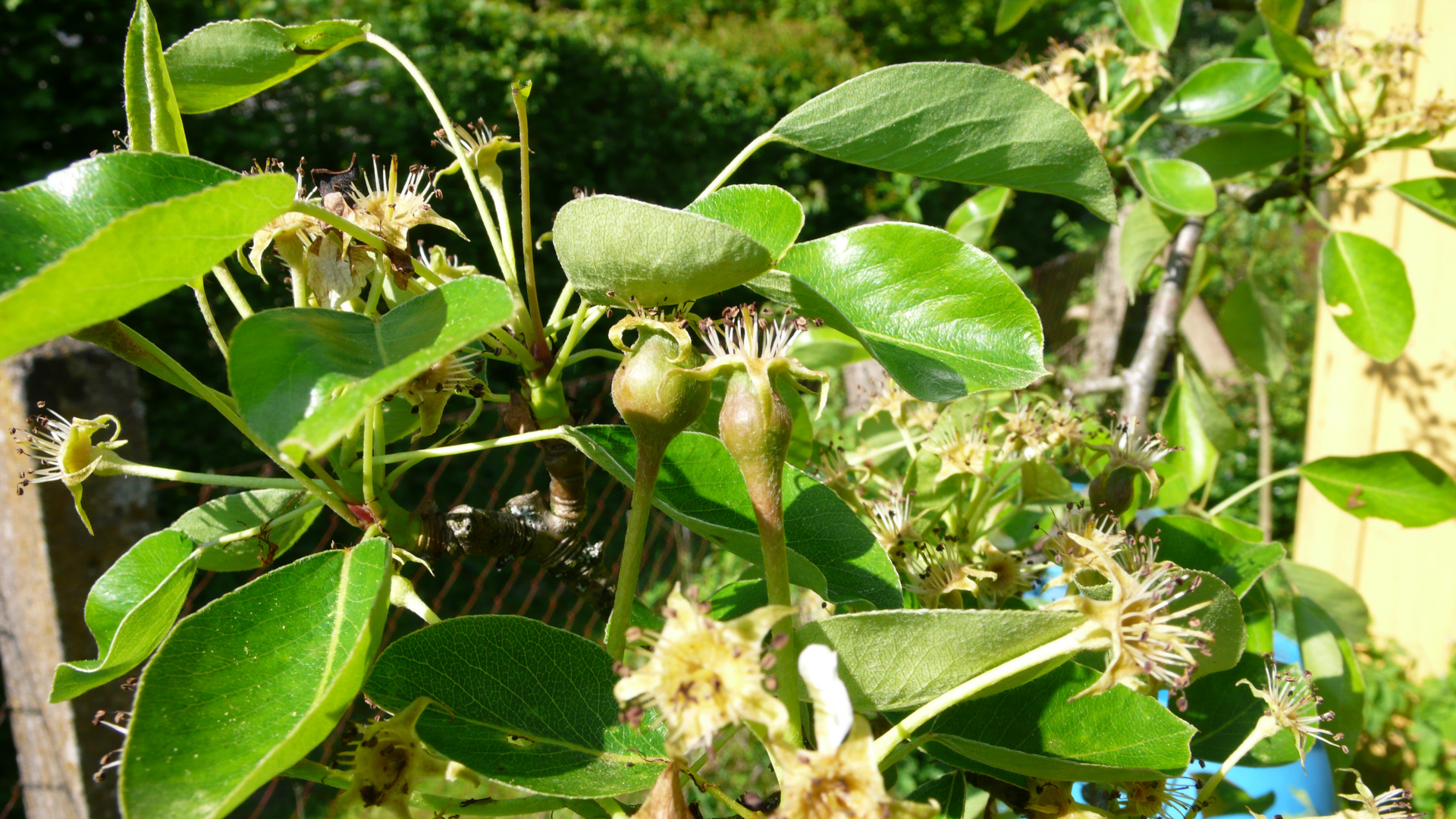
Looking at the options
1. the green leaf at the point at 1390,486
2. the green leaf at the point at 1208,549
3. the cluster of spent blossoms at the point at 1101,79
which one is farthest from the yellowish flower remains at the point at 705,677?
the cluster of spent blossoms at the point at 1101,79

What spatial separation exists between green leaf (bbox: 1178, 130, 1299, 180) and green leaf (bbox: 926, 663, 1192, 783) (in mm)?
1290

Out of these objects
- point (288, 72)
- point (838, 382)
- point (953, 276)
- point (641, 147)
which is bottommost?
point (838, 382)

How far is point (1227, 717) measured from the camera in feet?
2.90

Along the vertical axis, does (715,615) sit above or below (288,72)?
below

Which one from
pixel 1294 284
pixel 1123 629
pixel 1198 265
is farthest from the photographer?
pixel 1294 284

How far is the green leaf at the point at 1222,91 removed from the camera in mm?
1561

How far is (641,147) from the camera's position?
239 inches

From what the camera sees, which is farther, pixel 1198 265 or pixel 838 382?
pixel 838 382

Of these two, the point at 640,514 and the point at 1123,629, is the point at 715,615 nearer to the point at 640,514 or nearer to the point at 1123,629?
the point at 640,514

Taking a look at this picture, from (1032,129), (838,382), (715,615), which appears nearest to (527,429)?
(715,615)

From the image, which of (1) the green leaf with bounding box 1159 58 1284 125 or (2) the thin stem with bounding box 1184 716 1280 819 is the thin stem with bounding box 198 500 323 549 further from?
(1) the green leaf with bounding box 1159 58 1284 125

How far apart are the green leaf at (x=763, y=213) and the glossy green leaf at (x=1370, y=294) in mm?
1389

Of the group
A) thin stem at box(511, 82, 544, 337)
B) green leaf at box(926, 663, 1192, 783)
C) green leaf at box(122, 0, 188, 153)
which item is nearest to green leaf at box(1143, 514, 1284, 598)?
green leaf at box(926, 663, 1192, 783)

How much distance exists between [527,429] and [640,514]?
0.26 meters
